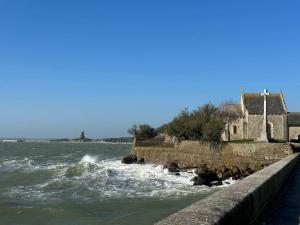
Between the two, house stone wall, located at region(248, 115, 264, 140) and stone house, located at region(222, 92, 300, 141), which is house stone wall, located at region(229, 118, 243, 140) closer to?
stone house, located at region(222, 92, 300, 141)

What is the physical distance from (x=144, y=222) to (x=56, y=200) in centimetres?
886

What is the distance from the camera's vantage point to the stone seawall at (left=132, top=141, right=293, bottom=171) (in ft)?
112

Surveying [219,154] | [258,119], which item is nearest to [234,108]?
[258,119]

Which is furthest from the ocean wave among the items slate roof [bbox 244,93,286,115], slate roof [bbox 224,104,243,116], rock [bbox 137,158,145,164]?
slate roof [bbox 224,104,243,116]

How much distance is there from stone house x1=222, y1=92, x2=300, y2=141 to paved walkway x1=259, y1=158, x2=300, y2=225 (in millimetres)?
40744

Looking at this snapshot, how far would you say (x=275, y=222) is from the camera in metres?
7.68

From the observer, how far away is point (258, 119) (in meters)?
52.7

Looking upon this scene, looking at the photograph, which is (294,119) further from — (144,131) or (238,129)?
(144,131)

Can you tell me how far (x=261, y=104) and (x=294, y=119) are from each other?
27.4 ft

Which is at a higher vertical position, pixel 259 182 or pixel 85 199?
pixel 259 182

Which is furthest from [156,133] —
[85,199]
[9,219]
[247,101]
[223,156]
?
[9,219]

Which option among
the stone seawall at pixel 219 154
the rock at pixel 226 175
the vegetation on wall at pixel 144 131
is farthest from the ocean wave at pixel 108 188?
the vegetation on wall at pixel 144 131

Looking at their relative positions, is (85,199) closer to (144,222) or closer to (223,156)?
(144,222)

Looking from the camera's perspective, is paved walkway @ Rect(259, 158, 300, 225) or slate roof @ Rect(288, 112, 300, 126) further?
slate roof @ Rect(288, 112, 300, 126)
